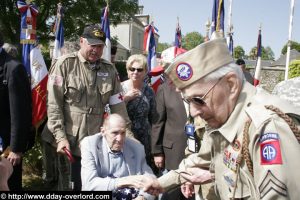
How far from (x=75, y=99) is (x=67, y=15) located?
19985 mm

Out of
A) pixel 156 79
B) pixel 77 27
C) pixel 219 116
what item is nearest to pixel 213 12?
pixel 156 79

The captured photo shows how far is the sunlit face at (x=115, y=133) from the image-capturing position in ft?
10.5

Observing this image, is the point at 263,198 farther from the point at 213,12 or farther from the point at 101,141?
the point at 213,12

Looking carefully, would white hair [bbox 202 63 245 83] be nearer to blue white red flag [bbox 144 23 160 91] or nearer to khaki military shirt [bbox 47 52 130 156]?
khaki military shirt [bbox 47 52 130 156]

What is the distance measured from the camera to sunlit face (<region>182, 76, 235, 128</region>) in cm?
167

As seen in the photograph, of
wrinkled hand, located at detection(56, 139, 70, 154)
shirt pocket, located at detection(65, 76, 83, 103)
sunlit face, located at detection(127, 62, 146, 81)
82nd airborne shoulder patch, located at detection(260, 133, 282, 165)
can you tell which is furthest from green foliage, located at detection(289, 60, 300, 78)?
82nd airborne shoulder patch, located at detection(260, 133, 282, 165)

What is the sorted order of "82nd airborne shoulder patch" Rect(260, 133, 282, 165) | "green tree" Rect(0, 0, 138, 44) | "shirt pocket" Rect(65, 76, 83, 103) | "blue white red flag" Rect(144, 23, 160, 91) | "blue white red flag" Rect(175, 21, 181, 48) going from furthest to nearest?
1. "green tree" Rect(0, 0, 138, 44)
2. "blue white red flag" Rect(175, 21, 181, 48)
3. "blue white red flag" Rect(144, 23, 160, 91)
4. "shirt pocket" Rect(65, 76, 83, 103)
5. "82nd airborne shoulder patch" Rect(260, 133, 282, 165)

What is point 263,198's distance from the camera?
4.73 ft

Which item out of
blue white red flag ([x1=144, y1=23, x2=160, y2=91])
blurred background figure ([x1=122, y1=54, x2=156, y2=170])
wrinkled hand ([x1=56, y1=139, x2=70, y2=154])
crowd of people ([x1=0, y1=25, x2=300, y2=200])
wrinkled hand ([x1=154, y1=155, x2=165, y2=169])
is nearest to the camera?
crowd of people ([x1=0, y1=25, x2=300, y2=200])

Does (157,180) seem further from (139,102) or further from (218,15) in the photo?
(218,15)

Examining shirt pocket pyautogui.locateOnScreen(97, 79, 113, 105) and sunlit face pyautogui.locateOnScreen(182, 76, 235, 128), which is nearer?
sunlit face pyautogui.locateOnScreen(182, 76, 235, 128)

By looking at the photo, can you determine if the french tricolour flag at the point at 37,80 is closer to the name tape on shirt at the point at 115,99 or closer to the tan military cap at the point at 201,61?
the name tape on shirt at the point at 115,99

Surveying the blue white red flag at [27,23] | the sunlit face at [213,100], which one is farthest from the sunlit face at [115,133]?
the blue white red flag at [27,23]

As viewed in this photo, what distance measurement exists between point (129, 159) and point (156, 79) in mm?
2988
